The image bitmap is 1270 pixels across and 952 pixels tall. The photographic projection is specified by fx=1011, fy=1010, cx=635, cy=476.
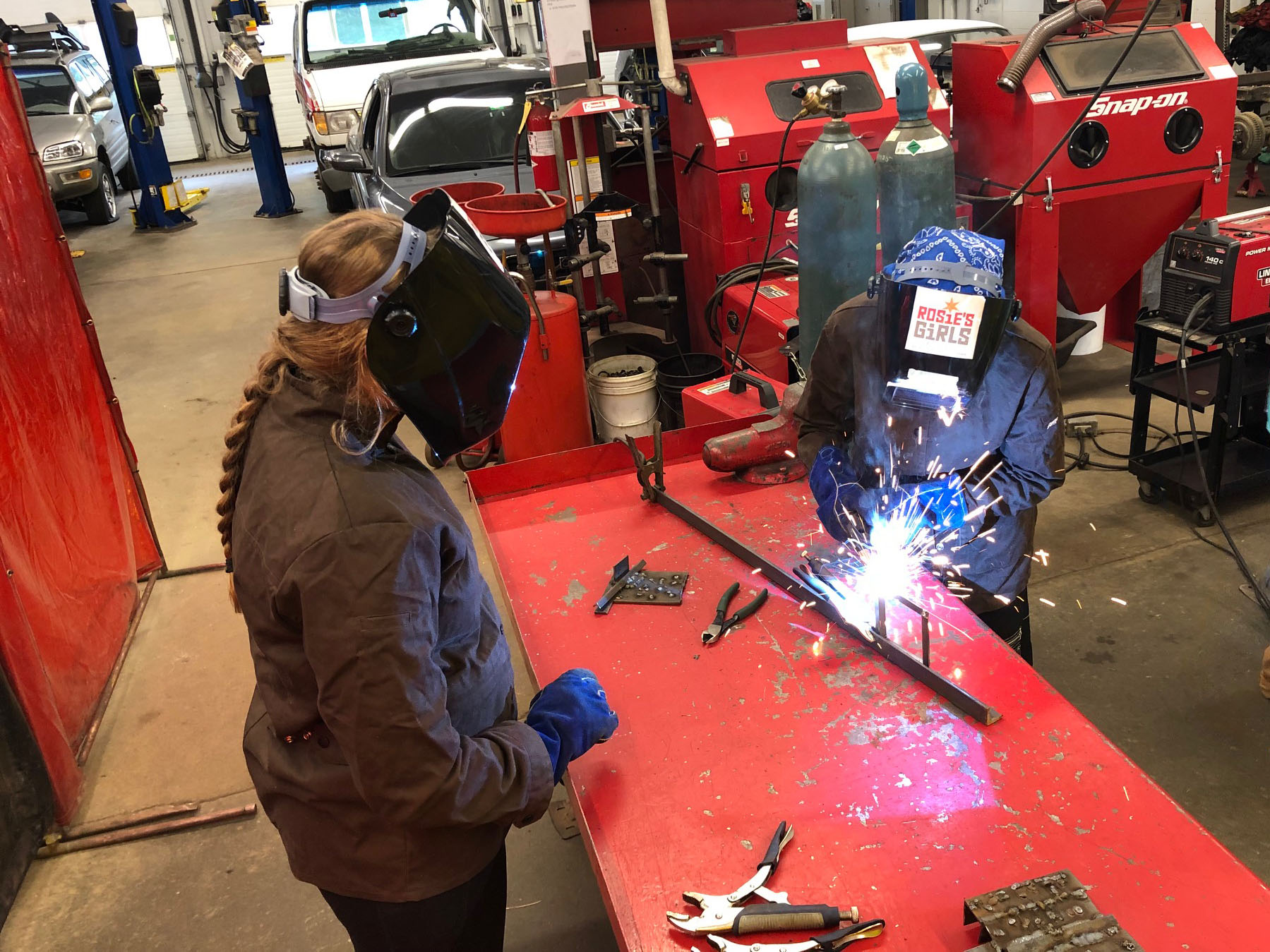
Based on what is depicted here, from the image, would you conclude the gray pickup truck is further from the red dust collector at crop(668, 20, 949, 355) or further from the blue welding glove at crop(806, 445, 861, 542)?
the blue welding glove at crop(806, 445, 861, 542)

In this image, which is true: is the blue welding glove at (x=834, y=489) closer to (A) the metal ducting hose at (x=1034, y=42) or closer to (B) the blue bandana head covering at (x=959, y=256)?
(B) the blue bandana head covering at (x=959, y=256)

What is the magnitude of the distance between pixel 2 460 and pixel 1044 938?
3141 millimetres

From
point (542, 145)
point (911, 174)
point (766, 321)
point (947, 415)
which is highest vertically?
point (542, 145)

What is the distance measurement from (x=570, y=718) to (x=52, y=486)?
2666mm

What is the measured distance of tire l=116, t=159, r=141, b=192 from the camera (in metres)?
12.7

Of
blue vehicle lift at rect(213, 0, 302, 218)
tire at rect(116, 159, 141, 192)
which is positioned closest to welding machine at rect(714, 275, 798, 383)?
blue vehicle lift at rect(213, 0, 302, 218)

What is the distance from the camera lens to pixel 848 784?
163cm

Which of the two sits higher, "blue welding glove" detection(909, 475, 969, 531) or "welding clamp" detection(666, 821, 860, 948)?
"blue welding glove" detection(909, 475, 969, 531)

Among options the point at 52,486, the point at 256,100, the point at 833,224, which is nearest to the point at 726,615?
the point at 833,224

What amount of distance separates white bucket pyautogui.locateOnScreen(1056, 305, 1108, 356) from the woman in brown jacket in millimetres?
5025

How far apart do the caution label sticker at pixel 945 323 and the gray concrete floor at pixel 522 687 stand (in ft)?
5.37

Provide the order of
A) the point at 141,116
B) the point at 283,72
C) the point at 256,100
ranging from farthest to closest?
the point at 283,72, the point at 256,100, the point at 141,116

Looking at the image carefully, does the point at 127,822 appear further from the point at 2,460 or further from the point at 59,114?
the point at 59,114

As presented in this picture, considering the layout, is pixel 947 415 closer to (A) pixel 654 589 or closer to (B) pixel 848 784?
(A) pixel 654 589
